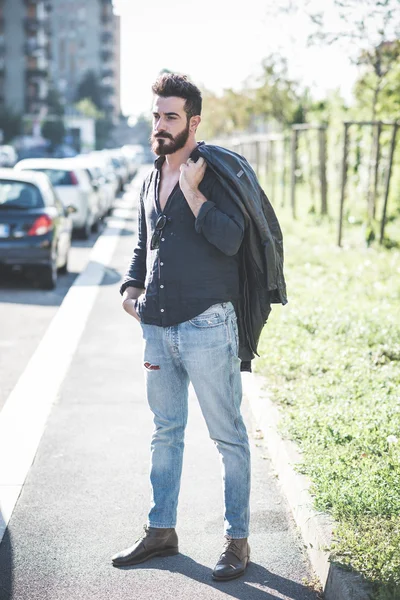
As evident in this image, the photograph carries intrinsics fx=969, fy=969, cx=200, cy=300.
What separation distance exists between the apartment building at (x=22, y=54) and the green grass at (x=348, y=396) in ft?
343

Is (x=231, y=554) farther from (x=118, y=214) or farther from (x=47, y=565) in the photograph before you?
(x=118, y=214)

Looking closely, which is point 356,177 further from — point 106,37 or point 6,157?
point 106,37

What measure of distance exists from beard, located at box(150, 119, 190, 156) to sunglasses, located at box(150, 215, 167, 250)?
0.85ft

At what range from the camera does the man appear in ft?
12.6

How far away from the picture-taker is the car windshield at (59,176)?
2079cm

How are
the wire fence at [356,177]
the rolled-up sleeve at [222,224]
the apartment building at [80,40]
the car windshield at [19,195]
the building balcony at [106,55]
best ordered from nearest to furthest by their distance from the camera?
1. the rolled-up sleeve at [222,224]
2. the car windshield at [19,195]
3. the wire fence at [356,177]
4. the apartment building at [80,40]
5. the building balcony at [106,55]

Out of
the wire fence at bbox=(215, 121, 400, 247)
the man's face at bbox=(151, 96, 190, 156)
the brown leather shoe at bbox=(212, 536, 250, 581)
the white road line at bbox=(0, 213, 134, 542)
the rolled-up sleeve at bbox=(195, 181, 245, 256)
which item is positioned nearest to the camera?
the rolled-up sleeve at bbox=(195, 181, 245, 256)

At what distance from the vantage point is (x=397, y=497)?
4484 mm

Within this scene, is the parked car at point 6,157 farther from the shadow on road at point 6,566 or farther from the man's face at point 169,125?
the man's face at point 169,125

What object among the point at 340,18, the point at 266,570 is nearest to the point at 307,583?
the point at 266,570

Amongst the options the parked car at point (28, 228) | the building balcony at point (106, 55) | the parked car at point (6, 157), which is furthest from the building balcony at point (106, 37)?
the parked car at point (28, 228)

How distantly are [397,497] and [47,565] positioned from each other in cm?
162

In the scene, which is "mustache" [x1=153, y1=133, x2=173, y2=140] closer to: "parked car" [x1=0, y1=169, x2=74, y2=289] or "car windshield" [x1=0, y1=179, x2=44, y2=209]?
"parked car" [x1=0, y1=169, x2=74, y2=289]

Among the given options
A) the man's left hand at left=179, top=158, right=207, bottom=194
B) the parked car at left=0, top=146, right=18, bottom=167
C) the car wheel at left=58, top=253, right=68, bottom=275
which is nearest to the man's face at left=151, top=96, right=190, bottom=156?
the man's left hand at left=179, top=158, right=207, bottom=194
